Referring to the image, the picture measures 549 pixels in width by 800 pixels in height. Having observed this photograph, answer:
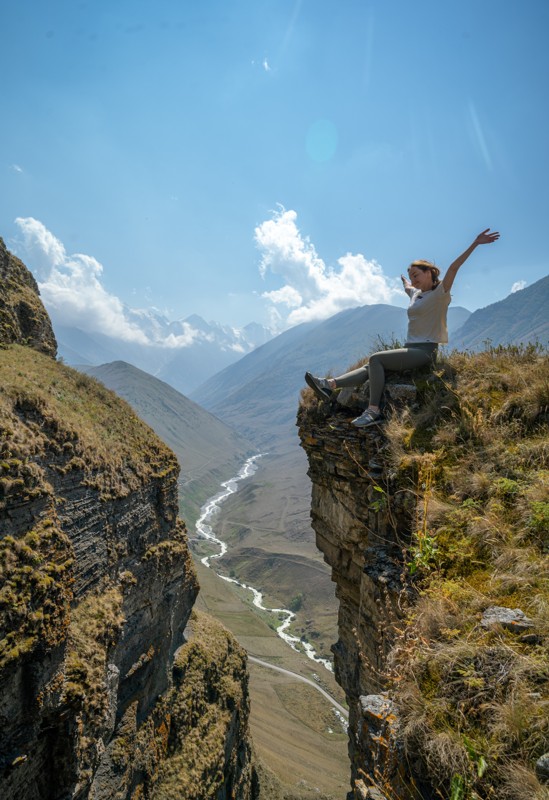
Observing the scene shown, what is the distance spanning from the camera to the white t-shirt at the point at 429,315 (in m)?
8.20

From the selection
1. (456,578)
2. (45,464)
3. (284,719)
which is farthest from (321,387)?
(284,719)

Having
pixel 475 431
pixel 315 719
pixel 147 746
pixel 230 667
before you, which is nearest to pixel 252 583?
pixel 315 719

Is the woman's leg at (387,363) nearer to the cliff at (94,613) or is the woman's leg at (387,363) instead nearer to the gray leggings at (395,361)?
the gray leggings at (395,361)

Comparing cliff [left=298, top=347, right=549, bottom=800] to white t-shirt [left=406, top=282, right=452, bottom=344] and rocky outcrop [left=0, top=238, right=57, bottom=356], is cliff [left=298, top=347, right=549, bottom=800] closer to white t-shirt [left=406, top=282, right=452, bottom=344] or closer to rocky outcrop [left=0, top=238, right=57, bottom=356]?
white t-shirt [left=406, top=282, right=452, bottom=344]

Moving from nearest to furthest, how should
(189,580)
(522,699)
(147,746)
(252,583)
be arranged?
(522,699) < (147,746) < (189,580) < (252,583)

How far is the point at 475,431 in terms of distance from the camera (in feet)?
22.0

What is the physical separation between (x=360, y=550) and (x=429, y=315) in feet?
19.8

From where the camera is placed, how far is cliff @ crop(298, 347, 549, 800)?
2.95 meters

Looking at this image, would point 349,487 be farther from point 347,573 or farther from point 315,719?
point 315,719

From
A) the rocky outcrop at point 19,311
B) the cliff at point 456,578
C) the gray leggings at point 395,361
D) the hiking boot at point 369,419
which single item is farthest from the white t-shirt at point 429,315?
the rocky outcrop at point 19,311

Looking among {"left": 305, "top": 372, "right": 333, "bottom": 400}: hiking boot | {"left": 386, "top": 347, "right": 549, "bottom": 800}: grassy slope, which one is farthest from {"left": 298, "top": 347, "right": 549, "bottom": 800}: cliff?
{"left": 305, "top": 372, "right": 333, "bottom": 400}: hiking boot

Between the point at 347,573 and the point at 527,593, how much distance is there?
7.89m

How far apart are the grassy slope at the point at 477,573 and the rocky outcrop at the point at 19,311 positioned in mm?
22548

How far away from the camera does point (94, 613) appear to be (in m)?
15.9
